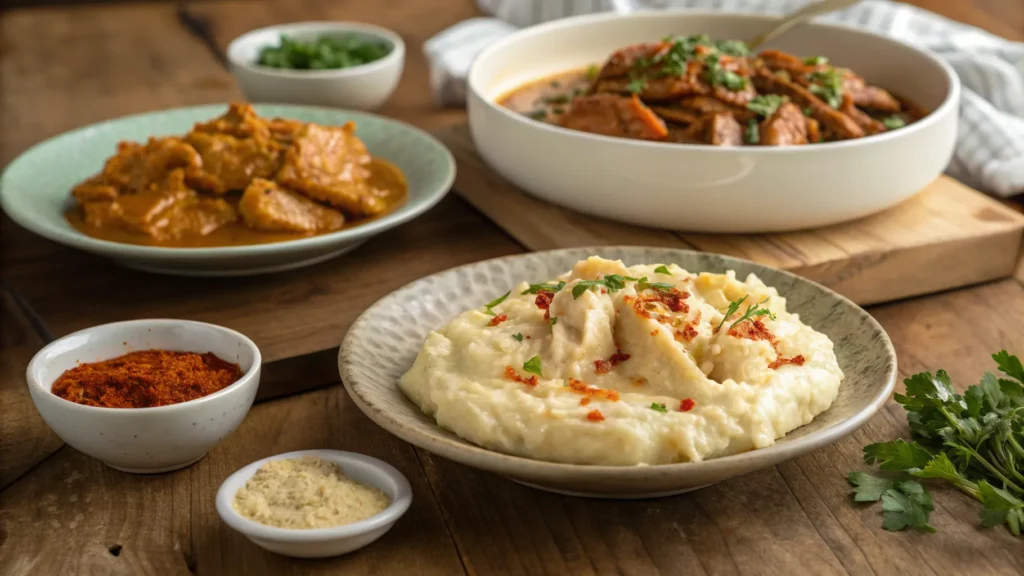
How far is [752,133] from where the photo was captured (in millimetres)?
3141

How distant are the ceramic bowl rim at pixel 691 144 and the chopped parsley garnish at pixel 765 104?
0.72 feet

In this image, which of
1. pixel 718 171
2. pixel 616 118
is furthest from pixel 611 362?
pixel 616 118

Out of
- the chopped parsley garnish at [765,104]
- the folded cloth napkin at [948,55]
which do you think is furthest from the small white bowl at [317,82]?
the chopped parsley garnish at [765,104]

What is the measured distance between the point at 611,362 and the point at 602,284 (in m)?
0.18

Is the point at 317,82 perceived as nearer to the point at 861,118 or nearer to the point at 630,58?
the point at 630,58

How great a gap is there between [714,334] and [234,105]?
5.70ft

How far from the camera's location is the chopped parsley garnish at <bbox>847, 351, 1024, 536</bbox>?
2.00 metres

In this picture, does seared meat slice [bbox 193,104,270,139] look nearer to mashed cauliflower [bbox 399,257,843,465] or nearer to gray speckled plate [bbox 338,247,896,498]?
gray speckled plate [bbox 338,247,896,498]

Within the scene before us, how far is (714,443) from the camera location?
1887 mm

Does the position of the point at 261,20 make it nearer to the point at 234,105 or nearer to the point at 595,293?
the point at 234,105

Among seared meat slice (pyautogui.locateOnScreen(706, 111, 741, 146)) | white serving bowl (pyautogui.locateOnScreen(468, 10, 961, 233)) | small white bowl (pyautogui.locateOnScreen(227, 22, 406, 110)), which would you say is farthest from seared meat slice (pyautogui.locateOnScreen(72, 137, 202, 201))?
seared meat slice (pyautogui.locateOnScreen(706, 111, 741, 146))

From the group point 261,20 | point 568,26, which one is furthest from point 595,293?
point 261,20

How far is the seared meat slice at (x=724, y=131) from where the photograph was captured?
10.1ft

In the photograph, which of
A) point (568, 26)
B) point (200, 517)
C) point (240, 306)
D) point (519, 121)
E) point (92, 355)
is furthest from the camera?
point (568, 26)
